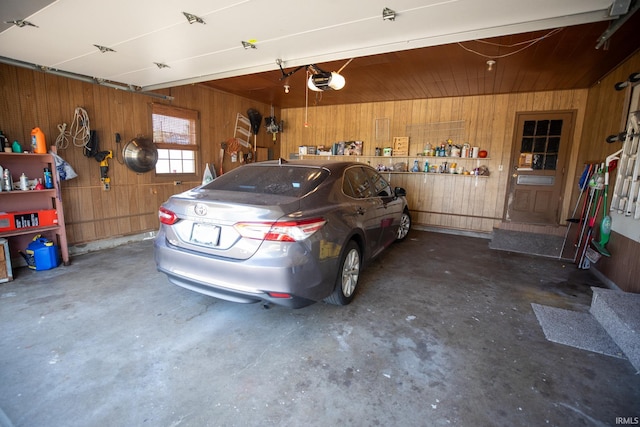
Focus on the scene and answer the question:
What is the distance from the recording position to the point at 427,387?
178 centimetres

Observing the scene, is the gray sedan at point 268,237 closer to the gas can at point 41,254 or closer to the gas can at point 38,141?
the gas can at point 41,254

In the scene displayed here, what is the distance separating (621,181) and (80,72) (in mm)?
6470

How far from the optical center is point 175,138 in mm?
5227

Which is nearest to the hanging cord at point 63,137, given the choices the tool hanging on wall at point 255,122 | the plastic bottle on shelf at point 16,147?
the plastic bottle on shelf at point 16,147

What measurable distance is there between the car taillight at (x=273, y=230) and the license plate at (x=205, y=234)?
18 cm

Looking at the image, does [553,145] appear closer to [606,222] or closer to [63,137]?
[606,222]

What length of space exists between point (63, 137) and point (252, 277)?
375 centimetres

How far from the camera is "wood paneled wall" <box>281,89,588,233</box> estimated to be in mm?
5426

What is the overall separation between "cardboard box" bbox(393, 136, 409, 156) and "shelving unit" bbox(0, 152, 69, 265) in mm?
5750

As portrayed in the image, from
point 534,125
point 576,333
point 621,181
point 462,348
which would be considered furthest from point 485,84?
point 462,348

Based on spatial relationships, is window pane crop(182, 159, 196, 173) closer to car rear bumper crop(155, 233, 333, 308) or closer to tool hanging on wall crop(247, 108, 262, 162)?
tool hanging on wall crop(247, 108, 262, 162)

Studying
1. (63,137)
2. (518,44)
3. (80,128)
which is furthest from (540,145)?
(63,137)

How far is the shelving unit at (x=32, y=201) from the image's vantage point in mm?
3461

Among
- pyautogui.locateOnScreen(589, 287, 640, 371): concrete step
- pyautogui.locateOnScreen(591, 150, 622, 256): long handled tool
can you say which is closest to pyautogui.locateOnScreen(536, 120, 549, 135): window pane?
pyautogui.locateOnScreen(591, 150, 622, 256): long handled tool
